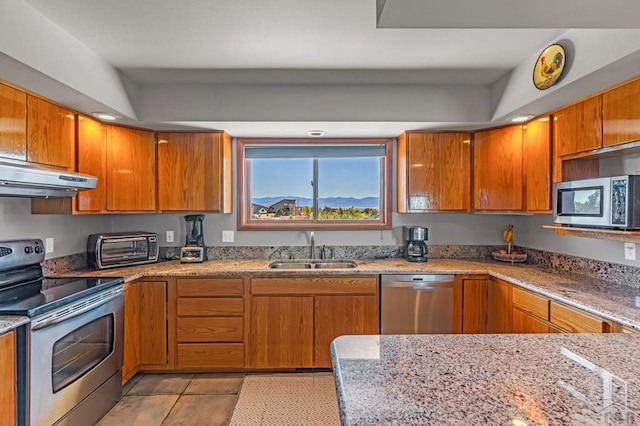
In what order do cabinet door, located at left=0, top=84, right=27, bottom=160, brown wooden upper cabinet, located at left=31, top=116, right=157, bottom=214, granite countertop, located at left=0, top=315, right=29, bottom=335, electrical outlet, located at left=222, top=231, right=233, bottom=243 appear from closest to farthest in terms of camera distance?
1. granite countertop, located at left=0, top=315, right=29, bottom=335
2. cabinet door, located at left=0, top=84, right=27, bottom=160
3. brown wooden upper cabinet, located at left=31, top=116, right=157, bottom=214
4. electrical outlet, located at left=222, top=231, right=233, bottom=243

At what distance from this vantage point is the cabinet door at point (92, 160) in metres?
2.78

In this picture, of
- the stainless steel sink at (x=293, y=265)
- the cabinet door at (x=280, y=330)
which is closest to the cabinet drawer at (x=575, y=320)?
the cabinet door at (x=280, y=330)

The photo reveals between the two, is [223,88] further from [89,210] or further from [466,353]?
[466,353]

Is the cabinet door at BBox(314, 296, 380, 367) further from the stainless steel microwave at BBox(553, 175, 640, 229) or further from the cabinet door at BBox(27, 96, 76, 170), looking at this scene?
the cabinet door at BBox(27, 96, 76, 170)

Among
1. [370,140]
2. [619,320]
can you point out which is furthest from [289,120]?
[619,320]

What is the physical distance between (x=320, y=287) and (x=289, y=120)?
1.36 meters

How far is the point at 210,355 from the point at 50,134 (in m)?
1.97

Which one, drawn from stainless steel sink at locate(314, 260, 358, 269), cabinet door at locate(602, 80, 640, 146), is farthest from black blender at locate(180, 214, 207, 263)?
cabinet door at locate(602, 80, 640, 146)

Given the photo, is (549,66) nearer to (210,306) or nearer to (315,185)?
(315,185)

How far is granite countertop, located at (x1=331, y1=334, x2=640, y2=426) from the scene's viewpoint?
858mm

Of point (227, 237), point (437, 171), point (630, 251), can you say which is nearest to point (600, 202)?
point (630, 251)

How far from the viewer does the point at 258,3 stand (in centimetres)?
189

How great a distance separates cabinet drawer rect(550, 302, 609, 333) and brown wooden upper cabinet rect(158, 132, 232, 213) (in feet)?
8.61

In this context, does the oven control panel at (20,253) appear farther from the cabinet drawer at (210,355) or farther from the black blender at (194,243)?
the cabinet drawer at (210,355)
